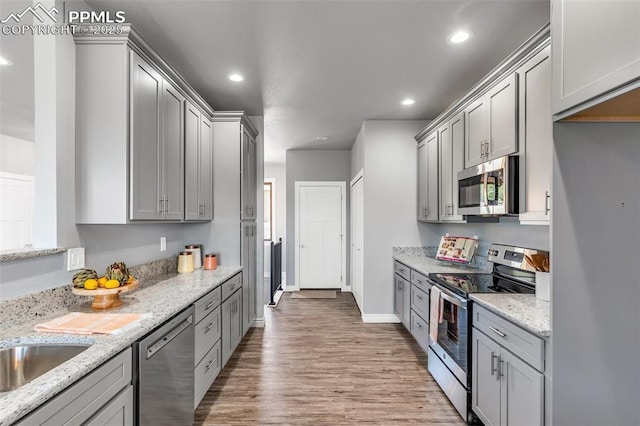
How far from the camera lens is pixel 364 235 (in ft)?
14.3

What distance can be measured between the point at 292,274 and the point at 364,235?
2.44m

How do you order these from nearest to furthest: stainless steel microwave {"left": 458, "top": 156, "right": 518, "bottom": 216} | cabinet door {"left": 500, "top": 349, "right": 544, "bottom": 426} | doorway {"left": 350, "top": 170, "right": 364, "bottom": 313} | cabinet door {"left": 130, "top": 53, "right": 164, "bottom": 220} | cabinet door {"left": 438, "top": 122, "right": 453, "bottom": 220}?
cabinet door {"left": 500, "top": 349, "right": 544, "bottom": 426}
cabinet door {"left": 130, "top": 53, "right": 164, "bottom": 220}
stainless steel microwave {"left": 458, "top": 156, "right": 518, "bottom": 216}
cabinet door {"left": 438, "top": 122, "right": 453, "bottom": 220}
doorway {"left": 350, "top": 170, "right": 364, "bottom": 313}

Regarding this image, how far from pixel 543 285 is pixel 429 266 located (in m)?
1.48

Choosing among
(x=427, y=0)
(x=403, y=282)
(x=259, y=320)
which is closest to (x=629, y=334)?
(x=427, y=0)

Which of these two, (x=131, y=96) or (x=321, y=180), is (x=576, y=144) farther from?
(x=321, y=180)

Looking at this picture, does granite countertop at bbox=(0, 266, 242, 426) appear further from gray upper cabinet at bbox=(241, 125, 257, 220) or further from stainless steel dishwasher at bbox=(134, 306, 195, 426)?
gray upper cabinet at bbox=(241, 125, 257, 220)

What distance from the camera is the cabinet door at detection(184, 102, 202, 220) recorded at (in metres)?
2.74

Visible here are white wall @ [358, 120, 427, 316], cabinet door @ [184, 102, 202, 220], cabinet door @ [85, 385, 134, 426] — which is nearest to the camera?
cabinet door @ [85, 385, 134, 426]

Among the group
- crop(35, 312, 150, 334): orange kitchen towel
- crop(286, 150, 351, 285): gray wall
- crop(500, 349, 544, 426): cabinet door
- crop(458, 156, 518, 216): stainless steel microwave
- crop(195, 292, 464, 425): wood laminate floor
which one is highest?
crop(286, 150, 351, 285): gray wall

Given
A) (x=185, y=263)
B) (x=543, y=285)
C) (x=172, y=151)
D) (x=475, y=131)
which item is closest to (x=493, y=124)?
(x=475, y=131)

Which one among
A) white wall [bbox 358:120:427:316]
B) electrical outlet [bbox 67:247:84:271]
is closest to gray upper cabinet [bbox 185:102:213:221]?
electrical outlet [bbox 67:247:84:271]

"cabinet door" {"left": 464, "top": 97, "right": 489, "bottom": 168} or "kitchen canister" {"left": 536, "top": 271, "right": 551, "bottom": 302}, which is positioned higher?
"cabinet door" {"left": 464, "top": 97, "right": 489, "bottom": 168}

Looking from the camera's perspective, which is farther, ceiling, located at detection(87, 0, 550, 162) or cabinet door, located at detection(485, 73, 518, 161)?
cabinet door, located at detection(485, 73, 518, 161)

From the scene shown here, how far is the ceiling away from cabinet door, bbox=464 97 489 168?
383 millimetres
